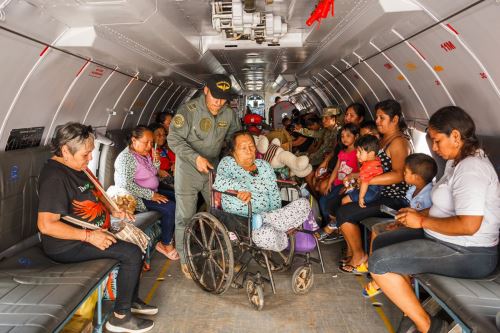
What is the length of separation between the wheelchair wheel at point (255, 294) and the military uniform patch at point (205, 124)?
1.58 m

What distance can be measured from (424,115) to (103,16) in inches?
151

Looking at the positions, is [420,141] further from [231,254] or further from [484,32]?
[231,254]

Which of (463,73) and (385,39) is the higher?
(385,39)

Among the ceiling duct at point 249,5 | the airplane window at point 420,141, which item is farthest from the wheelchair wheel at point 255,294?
the airplane window at point 420,141

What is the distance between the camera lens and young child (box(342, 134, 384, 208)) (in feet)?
13.6

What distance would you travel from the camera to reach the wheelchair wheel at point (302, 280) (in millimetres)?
3809

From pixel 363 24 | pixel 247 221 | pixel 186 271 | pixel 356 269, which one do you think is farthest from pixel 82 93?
pixel 356 269

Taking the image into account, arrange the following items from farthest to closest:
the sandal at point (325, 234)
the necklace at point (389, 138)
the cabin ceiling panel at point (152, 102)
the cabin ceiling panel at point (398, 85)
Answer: the cabin ceiling panel at point (152, 102) < the sandal at point (325, 234) < the cabin ceiling panel at point (398, 85) < the necklace at point (389, 138)

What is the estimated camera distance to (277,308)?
369cm

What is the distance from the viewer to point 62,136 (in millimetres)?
3047

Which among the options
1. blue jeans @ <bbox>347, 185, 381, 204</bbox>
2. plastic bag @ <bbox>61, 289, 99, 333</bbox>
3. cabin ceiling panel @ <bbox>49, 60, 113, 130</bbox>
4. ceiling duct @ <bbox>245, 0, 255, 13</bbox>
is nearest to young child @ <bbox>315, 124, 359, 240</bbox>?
blue jeans @ <bbox>347, 185, 381, 204</bbox>

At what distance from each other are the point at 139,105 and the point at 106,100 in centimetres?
195

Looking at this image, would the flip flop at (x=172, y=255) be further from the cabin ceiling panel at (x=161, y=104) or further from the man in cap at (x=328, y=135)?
the cabin ceiling panel at (x=161, y=104)

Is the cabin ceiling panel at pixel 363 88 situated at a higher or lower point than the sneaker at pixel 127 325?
higher
